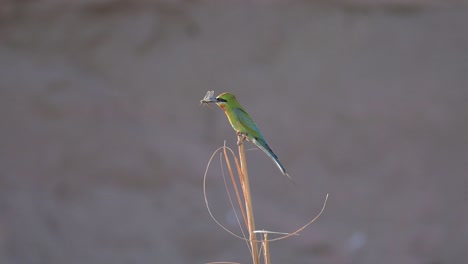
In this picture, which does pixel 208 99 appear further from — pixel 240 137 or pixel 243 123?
pixel 243 123

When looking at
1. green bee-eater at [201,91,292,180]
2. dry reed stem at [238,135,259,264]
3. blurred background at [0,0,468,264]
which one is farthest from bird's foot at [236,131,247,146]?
blurred background at [0,0,468,264]

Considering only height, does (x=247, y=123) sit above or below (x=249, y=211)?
above

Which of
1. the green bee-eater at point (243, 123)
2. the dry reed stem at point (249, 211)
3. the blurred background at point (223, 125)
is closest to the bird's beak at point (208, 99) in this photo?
the green bee-eater at point (243, 123)

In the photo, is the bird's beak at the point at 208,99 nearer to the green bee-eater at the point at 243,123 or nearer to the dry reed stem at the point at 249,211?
Answer: the green bee-eater at the point at 243,123

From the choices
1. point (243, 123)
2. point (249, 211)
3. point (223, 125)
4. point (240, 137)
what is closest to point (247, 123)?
point (243, 123)

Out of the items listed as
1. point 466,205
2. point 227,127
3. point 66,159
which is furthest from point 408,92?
point 66,159

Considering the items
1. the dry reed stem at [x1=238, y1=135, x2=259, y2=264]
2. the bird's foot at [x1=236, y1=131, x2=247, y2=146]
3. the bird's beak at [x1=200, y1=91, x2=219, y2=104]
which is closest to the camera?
the dry reed stem at [x1=238, y1=135, x2=259, y2=264]

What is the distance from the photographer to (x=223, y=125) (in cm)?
396

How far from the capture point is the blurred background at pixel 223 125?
3.95 metres

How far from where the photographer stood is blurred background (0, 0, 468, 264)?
13.0 feet

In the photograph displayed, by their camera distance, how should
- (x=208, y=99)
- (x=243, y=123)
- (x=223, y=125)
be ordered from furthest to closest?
(x=223, y=125), (x=243, y=123), (x=208, y=99)

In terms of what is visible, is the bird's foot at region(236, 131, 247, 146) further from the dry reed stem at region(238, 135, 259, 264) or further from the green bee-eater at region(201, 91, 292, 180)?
the dry reed stem at region(238, 135, 259, 264)

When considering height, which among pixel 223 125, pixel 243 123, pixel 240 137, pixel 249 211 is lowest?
pixel 249 211

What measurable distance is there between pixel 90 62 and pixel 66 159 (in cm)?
43
